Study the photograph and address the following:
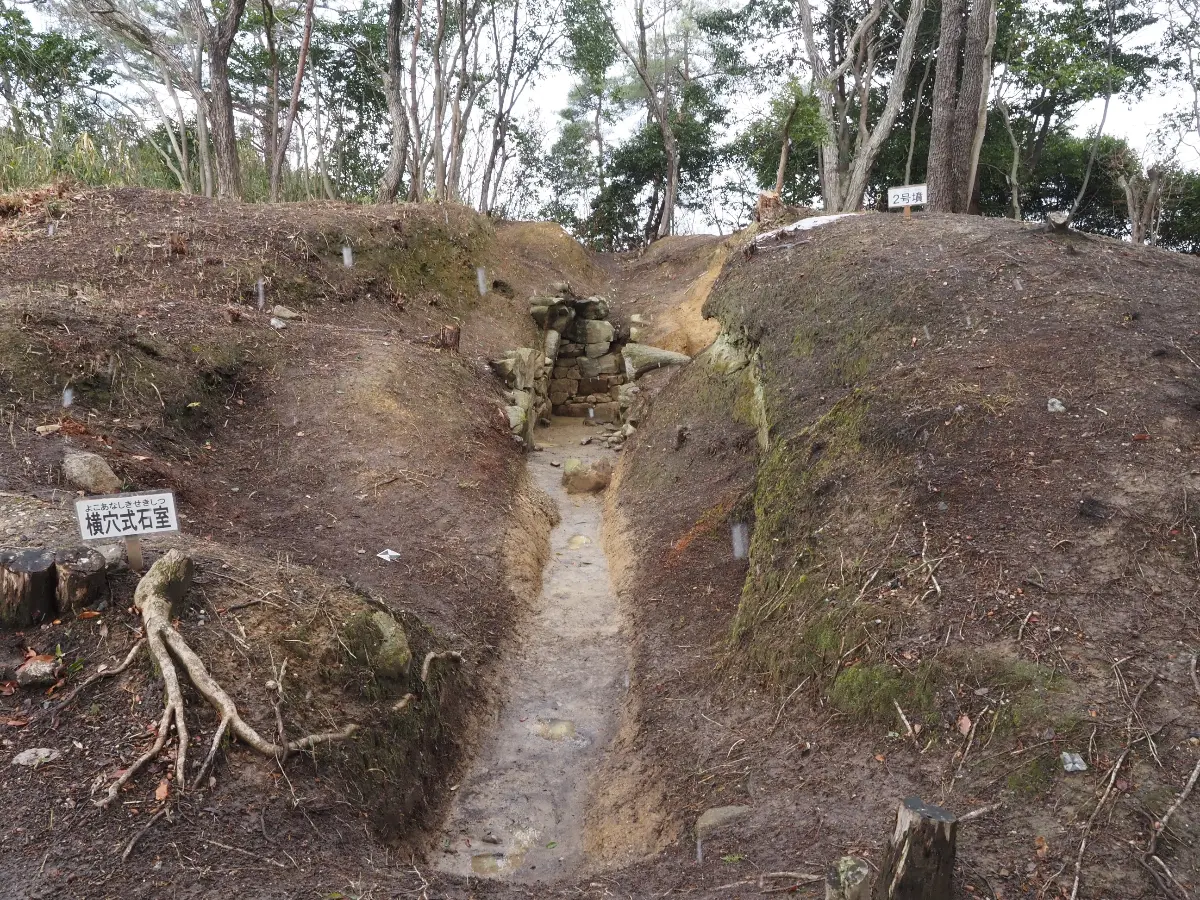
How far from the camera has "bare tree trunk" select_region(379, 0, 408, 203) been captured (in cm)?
1436

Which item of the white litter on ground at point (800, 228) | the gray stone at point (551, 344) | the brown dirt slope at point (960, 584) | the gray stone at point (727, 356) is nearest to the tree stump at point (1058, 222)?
the brown dirt slope at point (960, 584)

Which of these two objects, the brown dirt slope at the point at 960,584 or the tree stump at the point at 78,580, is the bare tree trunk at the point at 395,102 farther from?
the tree stump at the point at 78,580

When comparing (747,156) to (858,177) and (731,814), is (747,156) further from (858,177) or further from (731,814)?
(731,814)

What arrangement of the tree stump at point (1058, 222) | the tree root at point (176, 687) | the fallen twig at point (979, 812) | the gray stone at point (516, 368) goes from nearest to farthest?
the fallen twig at point (979, 812) < the tree root at point (176, 687) < the tree stump at point (1058, 222) < the gray stone at point (516, 368)

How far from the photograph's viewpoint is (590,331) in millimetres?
14219

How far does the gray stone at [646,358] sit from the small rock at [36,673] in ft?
31.3

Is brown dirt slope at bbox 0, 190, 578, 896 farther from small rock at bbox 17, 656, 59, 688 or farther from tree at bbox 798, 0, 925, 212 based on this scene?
tree at bbox 798, 0, 925, 212

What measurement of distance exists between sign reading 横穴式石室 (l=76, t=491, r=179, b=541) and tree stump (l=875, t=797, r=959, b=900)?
3.68 metres

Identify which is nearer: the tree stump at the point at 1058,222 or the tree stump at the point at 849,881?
the tree stump at the point at 849,881

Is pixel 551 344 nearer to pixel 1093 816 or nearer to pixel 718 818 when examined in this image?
pixel 718 818

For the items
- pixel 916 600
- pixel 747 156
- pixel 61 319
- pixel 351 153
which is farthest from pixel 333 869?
pixel 351 153

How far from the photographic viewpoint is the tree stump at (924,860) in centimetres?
255

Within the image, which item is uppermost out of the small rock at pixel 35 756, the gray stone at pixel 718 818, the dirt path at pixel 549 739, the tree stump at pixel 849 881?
the small rock at pixel 35 756

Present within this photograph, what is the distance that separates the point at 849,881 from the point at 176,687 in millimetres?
2893
